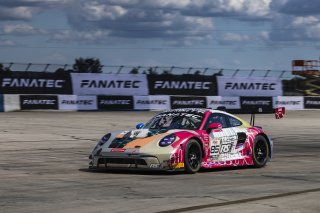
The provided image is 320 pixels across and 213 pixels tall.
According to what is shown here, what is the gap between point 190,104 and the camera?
41719 mm

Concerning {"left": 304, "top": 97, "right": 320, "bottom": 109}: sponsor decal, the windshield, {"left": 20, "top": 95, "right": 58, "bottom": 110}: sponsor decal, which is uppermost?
{"left": 20, "top": 95, "right": 58, "bottom": 110}: sponsor decal

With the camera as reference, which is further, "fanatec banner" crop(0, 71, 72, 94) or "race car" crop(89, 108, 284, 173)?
"fanatec banner" crop(0, 71, 72, 94)

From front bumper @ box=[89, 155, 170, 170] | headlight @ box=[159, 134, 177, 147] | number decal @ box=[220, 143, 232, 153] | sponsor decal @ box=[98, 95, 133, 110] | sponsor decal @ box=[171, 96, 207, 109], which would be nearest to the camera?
front bumper @ box=[89, 155, 170, 170]

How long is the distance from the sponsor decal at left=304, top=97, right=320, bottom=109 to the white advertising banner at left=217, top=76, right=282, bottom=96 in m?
2.37

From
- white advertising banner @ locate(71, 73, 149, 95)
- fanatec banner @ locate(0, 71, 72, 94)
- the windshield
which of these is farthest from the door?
white advertising banner @ locate(71, 73, 149, 95)

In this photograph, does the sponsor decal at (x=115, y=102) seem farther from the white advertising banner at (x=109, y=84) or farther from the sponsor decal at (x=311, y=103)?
the sponsor decal at (x=311, y=103)

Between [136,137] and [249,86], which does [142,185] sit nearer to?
[136,137]

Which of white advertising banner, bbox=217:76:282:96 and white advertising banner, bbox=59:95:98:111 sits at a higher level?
white advertising banner, bbox=217:76:282:96

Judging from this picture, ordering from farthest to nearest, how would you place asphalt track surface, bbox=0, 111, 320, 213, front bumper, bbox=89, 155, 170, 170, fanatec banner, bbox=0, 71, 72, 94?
fanatec banner, bbox=0, 71, 72, 94
front bumper, bbox=89, 155, 170, 170
asphalt track surface, bbox=0, 111, 320, 213

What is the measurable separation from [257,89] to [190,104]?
5.89 m

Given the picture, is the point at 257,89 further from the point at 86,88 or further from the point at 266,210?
the point at 266,210

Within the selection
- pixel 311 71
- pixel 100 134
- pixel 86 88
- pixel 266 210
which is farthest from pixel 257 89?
pixel 266 210

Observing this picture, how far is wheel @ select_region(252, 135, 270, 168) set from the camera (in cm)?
1393

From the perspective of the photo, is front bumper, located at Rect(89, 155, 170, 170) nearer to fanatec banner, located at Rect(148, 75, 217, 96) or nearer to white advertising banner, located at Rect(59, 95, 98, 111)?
white advertising banner, located at Rect(59, 95, 98, 111)
